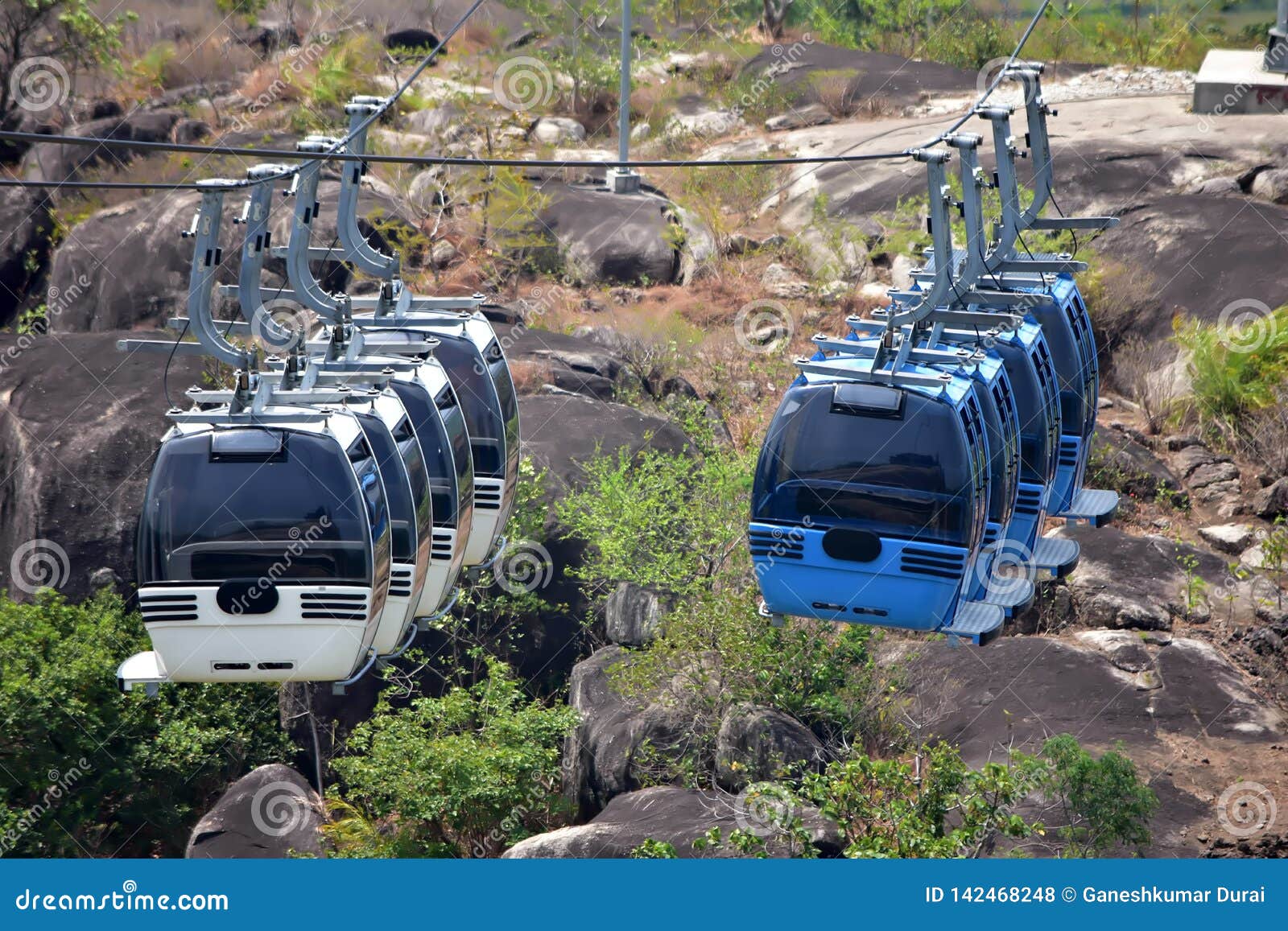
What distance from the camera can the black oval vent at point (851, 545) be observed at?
9.38 m

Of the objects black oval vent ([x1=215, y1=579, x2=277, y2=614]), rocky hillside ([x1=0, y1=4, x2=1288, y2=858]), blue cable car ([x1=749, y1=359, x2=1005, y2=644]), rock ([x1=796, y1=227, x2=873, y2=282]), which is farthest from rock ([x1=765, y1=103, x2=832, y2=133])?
black oval vent ([x1=215, y1=579, x2=277, y2=614])

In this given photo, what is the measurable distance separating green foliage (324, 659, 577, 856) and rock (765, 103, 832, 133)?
23615mm

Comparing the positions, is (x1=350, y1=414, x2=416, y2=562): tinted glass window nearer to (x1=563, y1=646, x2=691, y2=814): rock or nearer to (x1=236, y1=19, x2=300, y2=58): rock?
(x1=563, y1=646, x2=691, y2=814): rock

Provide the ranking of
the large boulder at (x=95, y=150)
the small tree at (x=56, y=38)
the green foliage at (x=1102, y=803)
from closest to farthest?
the green foliage at (x=1102, y=803)
the small tree at (x=56, y=38)
the large boulder at (x=95, y=150)

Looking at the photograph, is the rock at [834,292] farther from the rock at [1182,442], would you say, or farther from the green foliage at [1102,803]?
the green foliage at [1102,803]

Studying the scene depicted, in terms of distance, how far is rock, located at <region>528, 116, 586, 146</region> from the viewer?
37594 mm

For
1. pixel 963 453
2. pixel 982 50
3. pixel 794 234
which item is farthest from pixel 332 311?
pixel 982 50

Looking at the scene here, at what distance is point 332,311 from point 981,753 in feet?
24.7

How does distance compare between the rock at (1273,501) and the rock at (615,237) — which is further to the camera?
the rock at (615,237)

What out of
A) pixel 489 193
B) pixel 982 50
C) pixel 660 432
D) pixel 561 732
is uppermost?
pixel 982 50

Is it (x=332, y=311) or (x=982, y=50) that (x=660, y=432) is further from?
(x=982, y=50)

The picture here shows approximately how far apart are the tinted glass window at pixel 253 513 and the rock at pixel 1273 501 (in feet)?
50.6

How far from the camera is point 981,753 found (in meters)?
14.6

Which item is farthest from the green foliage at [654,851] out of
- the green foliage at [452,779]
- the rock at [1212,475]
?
the rock at [1212,475]
